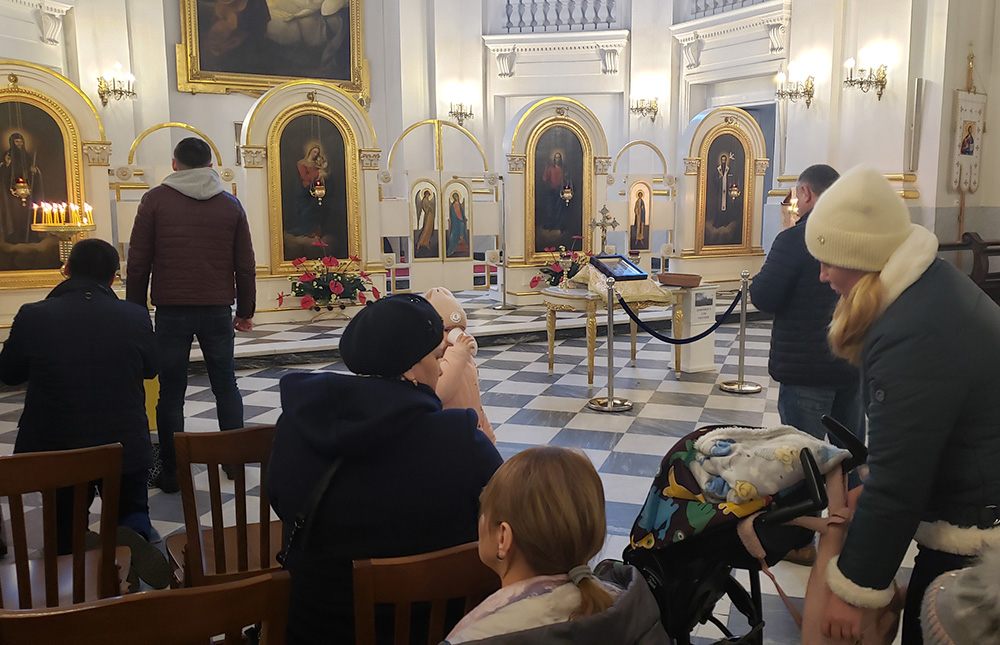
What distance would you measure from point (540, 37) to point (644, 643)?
17.1m

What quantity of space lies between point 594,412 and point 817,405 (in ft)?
9.82

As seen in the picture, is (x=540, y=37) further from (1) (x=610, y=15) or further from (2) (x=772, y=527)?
(2) (x=772, y=527)

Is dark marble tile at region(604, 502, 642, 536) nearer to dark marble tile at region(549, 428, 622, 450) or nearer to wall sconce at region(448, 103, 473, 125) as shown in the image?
dark marble tile at region(549, 428, 622, 450)

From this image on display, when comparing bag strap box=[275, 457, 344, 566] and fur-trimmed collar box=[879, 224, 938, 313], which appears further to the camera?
bag strap box=[275, 457, 344, 566]

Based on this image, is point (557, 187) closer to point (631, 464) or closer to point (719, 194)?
point (719, 194)

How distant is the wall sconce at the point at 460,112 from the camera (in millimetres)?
16734

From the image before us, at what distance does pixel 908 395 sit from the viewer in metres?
1.75

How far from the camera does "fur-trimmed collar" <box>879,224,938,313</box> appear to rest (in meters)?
1.83

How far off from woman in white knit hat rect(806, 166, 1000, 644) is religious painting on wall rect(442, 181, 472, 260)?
35.5 feet

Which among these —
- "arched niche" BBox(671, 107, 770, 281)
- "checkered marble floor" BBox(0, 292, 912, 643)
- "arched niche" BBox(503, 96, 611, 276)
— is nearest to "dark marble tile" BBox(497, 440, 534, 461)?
"checkered marble floor" BBox(0, 292, 912, 643)

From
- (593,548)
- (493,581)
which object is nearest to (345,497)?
(493,581)

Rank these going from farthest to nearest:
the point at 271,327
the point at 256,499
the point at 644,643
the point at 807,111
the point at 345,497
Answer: the point at 807,111 → the point at 271,327 → the point at 256,499 → the point at 345,497 → the point at 644,643

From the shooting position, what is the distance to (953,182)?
11.8 m

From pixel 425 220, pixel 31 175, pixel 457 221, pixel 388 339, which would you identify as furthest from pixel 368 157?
pixel 388 339
